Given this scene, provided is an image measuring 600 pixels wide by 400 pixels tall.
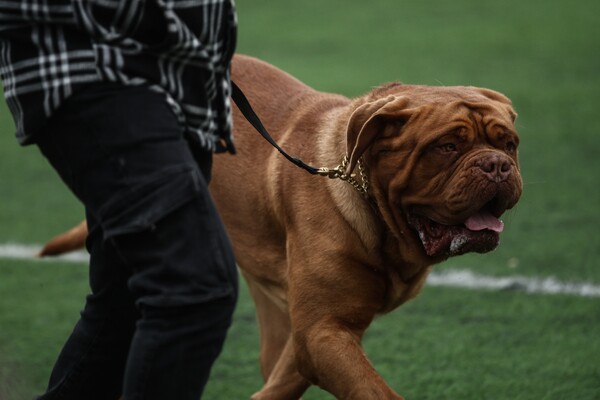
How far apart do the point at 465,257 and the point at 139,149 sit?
3421 mm

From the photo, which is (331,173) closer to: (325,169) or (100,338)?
(325,169)

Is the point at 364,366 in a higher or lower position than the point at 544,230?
higher

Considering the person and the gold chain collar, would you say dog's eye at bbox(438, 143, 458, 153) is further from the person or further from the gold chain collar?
the person

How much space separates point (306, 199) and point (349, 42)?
7.43m

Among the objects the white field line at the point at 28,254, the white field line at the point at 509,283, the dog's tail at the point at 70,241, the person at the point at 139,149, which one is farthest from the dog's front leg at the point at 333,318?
the white field line at the point at 28,254

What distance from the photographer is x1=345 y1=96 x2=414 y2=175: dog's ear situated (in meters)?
3.14

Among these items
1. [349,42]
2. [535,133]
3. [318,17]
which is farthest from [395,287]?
[318,17]

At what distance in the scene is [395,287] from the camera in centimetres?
341

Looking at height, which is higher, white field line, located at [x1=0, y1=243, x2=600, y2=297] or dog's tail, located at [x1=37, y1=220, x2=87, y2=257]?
dog's tail, located at [x1=37, y1=220, x2=87, y2=257]

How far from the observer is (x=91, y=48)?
2.45m

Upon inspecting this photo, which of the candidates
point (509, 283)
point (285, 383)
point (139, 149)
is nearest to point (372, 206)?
point (285, 383)

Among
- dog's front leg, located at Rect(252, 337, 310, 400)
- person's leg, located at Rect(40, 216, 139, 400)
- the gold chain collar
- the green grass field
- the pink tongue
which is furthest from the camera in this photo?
the green grass field

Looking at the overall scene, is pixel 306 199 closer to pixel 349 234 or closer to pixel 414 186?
pixel 349 234

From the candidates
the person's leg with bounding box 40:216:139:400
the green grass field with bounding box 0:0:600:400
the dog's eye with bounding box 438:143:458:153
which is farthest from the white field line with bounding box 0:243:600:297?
the person's leg with bounding box 40:216:139:400
